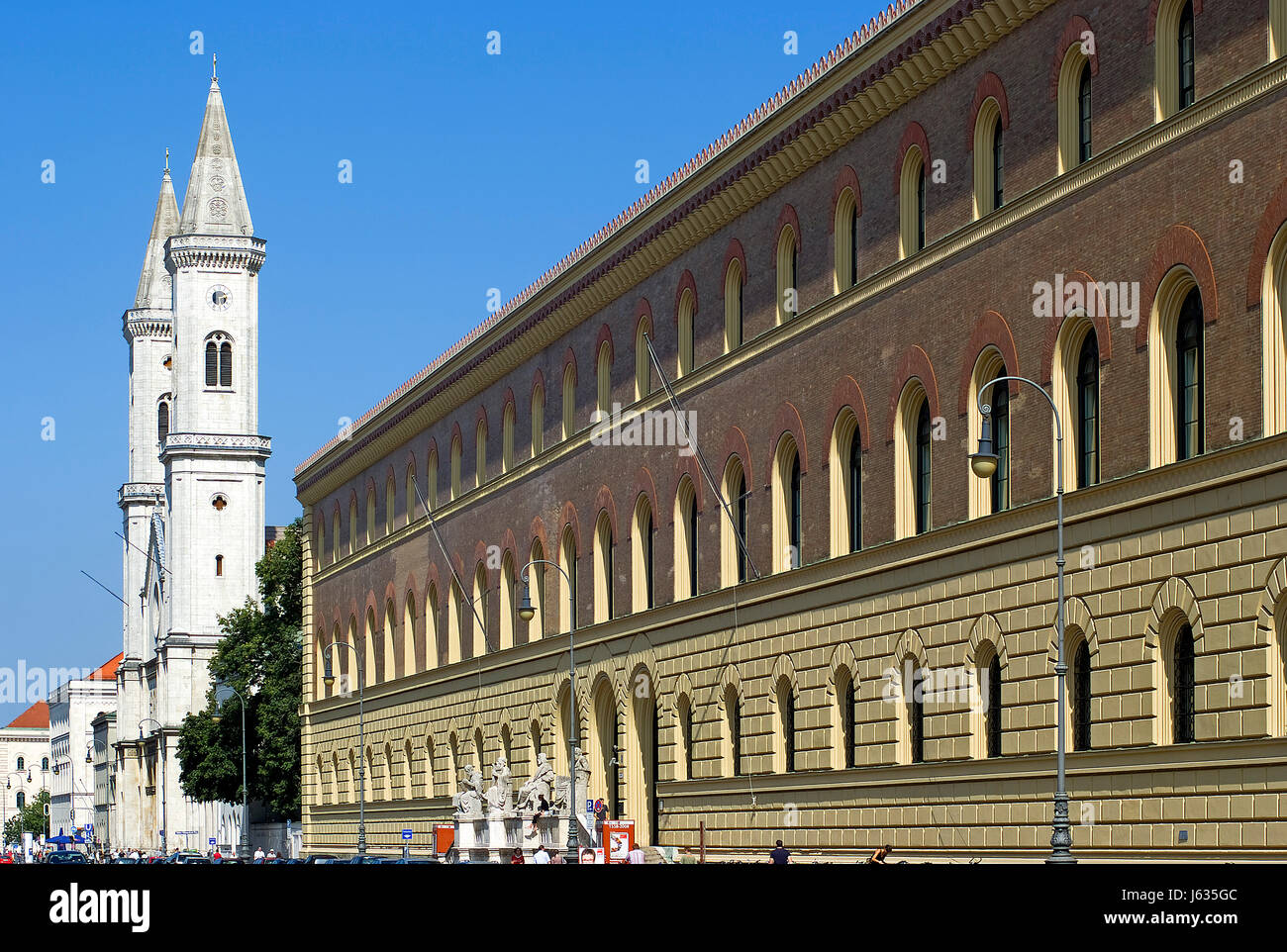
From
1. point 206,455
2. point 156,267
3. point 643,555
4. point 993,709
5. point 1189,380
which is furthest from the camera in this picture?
point 156,267

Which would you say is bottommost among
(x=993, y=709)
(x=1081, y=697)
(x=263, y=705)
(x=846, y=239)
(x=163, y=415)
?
(x=263, y=705)

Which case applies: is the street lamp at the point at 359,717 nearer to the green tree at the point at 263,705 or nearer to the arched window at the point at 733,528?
the green tree at the point at 263,705

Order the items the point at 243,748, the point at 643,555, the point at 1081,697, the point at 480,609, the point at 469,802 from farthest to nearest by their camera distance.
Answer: the point at 243,748
the point at 480,609
the point at 469,802
the point at 643,555
the point at 1081,697

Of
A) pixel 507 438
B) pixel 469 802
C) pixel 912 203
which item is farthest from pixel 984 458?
pixel 507 438

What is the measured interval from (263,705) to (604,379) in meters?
48.7

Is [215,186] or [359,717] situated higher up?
[215,186]

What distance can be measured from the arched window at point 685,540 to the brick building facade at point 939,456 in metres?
0.14

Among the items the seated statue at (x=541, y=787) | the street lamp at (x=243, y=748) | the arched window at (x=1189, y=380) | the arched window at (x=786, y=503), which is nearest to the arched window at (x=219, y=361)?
the street lamp at (x=243, y=748)

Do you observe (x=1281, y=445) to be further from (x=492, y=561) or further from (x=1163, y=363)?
(x=492, y=561)

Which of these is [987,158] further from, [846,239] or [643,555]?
[643,555]

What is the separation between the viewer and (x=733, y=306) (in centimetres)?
4966

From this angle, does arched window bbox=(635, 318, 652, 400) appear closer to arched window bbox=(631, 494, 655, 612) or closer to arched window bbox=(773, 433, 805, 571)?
arched window bbox=(631, 494, 655, 612)

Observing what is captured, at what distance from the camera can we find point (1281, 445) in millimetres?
27891
